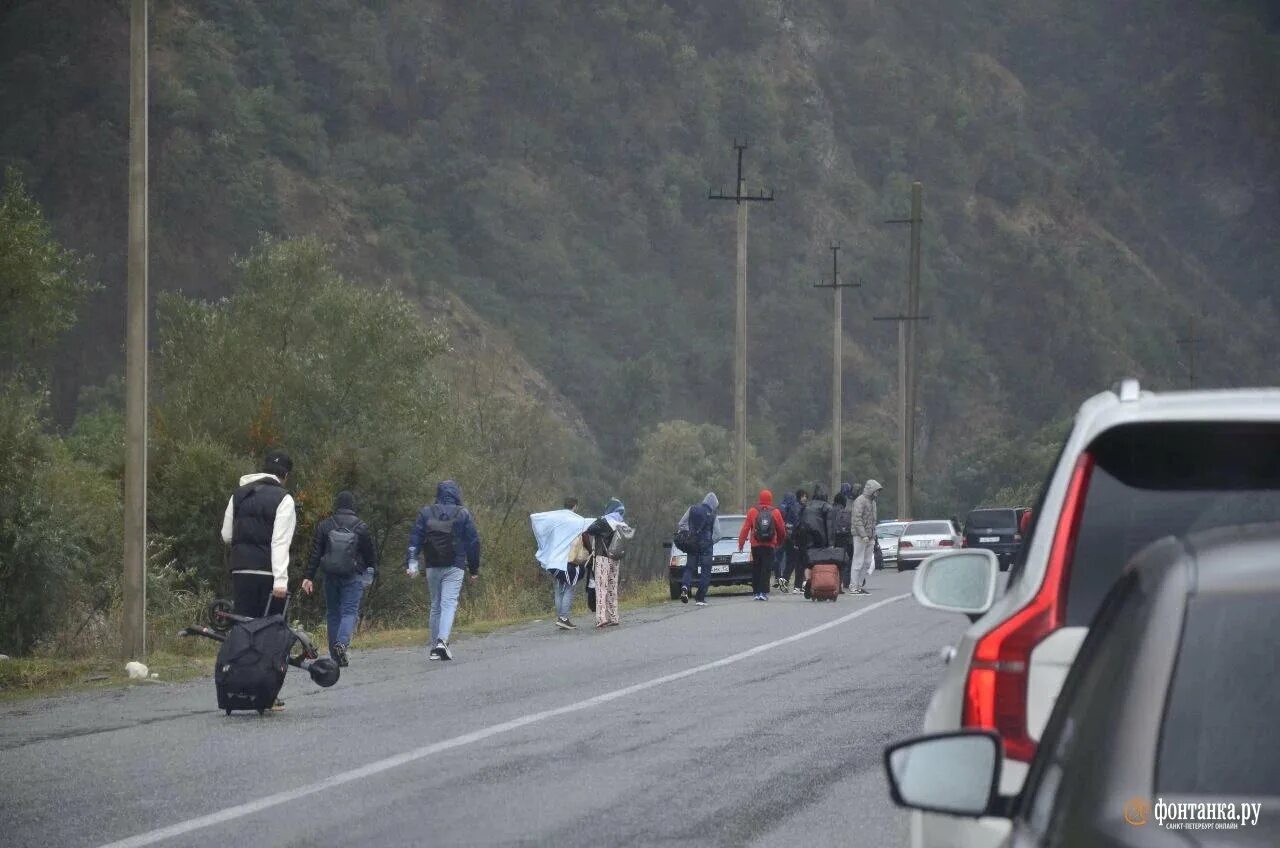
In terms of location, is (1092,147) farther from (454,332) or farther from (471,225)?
(454,332)

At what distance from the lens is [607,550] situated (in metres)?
27.1

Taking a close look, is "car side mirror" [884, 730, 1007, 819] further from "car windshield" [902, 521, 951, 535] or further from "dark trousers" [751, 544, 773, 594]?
"car windshield" [902, 521, 951, 535]

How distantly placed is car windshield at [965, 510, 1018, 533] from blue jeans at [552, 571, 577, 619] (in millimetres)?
28301

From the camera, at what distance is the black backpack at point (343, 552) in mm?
20234

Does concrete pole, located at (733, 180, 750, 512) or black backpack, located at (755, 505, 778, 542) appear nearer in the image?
black backpack, located at (755, 505, 778, 542)

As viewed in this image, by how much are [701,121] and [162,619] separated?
4480 inches

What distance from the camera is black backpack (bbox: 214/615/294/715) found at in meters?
15.4

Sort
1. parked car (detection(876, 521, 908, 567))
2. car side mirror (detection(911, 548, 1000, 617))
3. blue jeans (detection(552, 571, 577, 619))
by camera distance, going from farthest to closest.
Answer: parked car (detection(876, 521, 908, 567)) → blue jeans (detection(552, 571, 577, 619)) → car side mirror (detection(911, 548, 1000, 617))

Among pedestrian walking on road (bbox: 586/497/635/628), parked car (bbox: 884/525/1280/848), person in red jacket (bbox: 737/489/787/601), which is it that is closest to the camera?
parked car (bbox: 884/525/1280/848)

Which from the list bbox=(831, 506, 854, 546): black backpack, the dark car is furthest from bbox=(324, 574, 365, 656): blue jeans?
the dark car

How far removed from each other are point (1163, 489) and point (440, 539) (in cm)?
1769

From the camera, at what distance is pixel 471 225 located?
406 ft

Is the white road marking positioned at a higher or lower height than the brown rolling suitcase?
higher

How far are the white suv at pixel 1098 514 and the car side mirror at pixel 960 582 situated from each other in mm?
964
